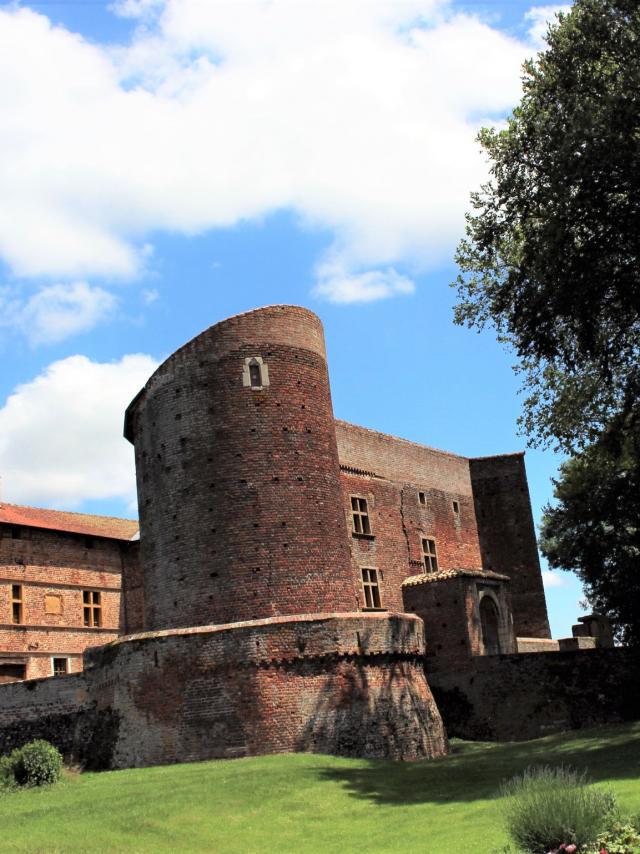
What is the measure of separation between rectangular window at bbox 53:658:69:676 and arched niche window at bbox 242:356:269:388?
1514 cm

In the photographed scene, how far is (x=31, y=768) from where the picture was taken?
70.5 feet

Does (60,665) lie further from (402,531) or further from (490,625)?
(490,625)

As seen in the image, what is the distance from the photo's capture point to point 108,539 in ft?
133

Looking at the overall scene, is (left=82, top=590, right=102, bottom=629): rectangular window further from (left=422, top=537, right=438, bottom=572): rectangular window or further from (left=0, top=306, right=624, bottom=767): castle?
(left=422, top=537, right=438, bottom=572): rectangular window

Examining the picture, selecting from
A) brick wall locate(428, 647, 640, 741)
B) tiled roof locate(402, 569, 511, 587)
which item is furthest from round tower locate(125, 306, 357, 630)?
tiled roof locate(402, 569, 511, 587)

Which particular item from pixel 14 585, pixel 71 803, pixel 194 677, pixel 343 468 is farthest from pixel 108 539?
pixel 71 803

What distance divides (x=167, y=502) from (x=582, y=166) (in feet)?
49.3

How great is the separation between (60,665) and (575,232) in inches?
1000

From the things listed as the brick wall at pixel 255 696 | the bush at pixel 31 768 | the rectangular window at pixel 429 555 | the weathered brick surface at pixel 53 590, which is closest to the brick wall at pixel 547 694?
the brick wall at pixel 255 696

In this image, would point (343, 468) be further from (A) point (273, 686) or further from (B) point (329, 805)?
(B) point (329, 805)

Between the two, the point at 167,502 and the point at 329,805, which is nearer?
the point at 329,805

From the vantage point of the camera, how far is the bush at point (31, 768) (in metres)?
21.4

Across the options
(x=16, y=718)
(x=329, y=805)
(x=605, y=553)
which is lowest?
(x=329, y=805)

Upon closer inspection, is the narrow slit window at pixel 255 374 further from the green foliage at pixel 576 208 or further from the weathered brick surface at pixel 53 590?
the weathered brick surface at pixel 53 590
